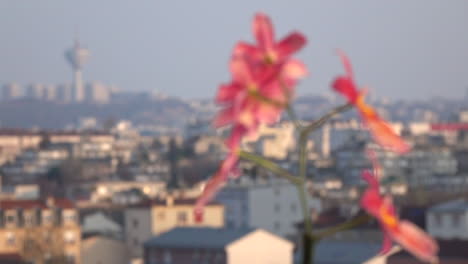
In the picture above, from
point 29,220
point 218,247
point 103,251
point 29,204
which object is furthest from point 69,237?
point 218,247

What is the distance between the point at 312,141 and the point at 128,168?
43.5m

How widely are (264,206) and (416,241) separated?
138 ft

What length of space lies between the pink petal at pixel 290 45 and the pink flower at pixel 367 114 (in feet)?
0.12

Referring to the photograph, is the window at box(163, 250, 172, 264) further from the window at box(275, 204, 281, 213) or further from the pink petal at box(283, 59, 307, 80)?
the pink petal at box(283, 59, 307, 80)

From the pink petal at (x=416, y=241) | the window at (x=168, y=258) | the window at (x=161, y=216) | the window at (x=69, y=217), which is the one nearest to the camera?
the pink petal at (x=416, y=241)

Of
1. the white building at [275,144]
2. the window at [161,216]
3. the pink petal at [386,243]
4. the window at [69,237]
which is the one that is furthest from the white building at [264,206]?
the pink petal at [386,243]

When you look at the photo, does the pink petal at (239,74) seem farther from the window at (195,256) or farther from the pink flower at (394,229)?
the window at (195,256)

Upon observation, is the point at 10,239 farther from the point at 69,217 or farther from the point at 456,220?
the point at 456,220

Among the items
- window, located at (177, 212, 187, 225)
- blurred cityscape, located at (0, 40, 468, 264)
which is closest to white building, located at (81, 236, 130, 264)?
blurred cityscape, located at (0, 40, 468, 264)

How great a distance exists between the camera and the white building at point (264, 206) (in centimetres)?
4206

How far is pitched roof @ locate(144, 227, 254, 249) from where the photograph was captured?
94.4 ft

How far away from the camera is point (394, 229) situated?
48.7 inches

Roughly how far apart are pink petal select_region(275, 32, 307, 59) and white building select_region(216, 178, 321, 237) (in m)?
39.8

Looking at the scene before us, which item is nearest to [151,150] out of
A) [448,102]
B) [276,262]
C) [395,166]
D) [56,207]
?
[395,166]
